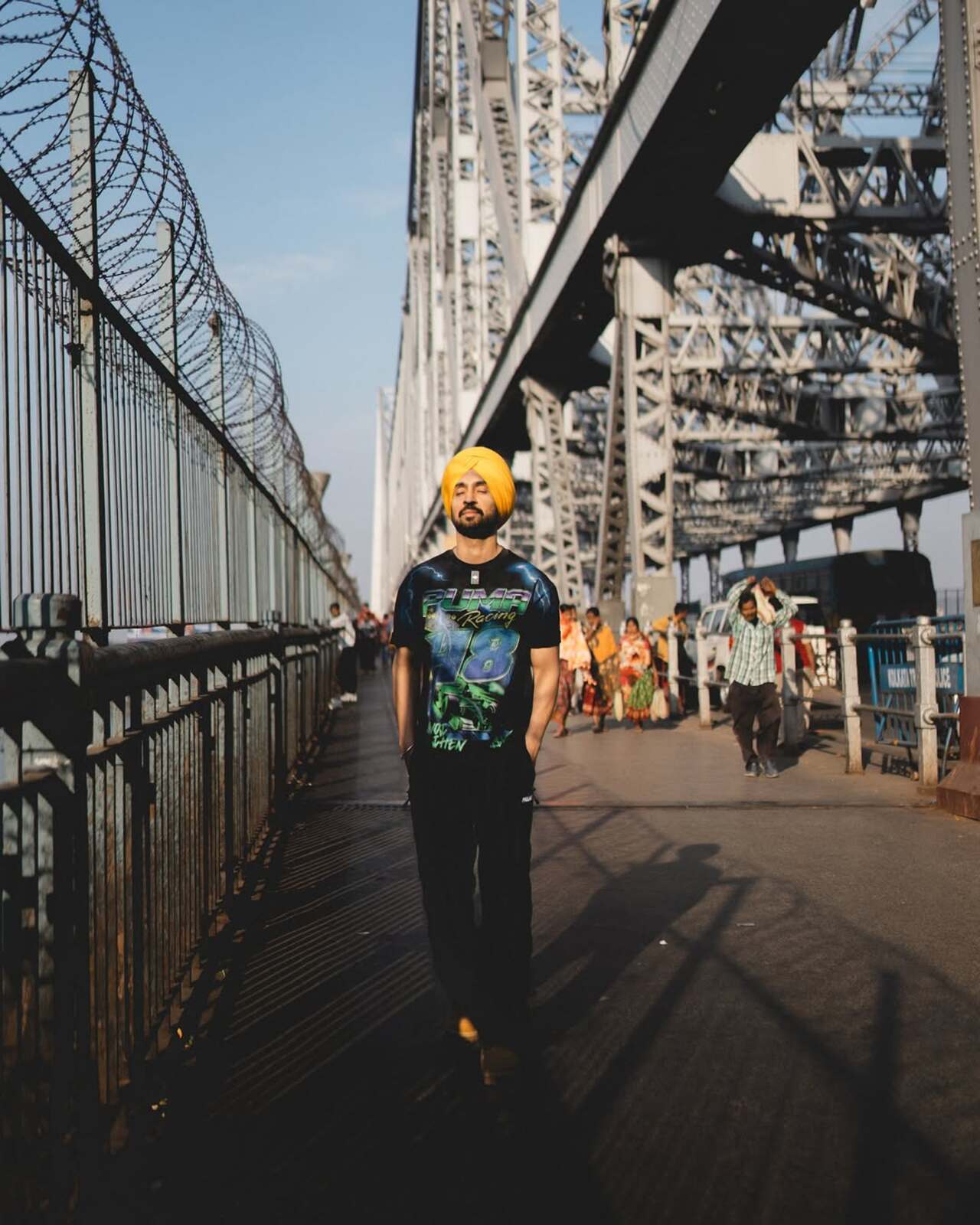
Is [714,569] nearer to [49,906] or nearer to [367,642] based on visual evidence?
[367,642]

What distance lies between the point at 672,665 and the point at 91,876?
1537 centimetres

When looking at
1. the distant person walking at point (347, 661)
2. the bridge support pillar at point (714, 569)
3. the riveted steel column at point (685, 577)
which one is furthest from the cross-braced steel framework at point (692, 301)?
the riveted steel column at point (685, 577)

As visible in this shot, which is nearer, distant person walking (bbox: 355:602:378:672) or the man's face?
the man's face

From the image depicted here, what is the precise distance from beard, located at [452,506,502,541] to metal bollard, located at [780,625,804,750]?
9.22 m

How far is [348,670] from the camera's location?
24000 millimetres

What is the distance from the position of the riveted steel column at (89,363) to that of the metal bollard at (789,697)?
31.0ft

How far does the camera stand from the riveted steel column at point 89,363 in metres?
3.81

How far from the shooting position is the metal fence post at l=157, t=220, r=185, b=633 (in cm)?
560

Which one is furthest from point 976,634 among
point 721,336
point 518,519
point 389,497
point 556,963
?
point 389,497

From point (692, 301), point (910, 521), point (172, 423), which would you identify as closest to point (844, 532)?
point (910, 521)

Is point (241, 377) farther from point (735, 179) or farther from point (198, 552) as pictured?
point (735, 179)

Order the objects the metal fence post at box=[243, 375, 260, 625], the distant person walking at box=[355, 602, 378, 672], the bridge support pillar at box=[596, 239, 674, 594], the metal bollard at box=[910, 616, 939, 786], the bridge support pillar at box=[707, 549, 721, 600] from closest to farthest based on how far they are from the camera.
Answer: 1. the metal bollard at box=[910, 616, 939, 786]
2. the metal fence post at box=[243, 375, 260, 625]
3. the bridge support pillar at box=[596, 239, 674, 594]
4. the distant person walking at box=[355, 602, 378, 672]
5. the bridge support pillar at box=[707, 549, 721, 600]

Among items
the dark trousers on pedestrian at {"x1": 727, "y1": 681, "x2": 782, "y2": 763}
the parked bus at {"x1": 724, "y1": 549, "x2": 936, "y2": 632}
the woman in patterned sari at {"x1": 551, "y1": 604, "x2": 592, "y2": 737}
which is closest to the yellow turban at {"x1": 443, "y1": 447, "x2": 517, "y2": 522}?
the dark trousers on pedestrian at {"x1": 727, "y1": 681, "x2": 782, "y2": 763}

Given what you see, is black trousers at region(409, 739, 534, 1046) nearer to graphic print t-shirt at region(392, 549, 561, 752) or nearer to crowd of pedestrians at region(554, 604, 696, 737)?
graphic print t-shirt at region(392, 549, 561, 752)
